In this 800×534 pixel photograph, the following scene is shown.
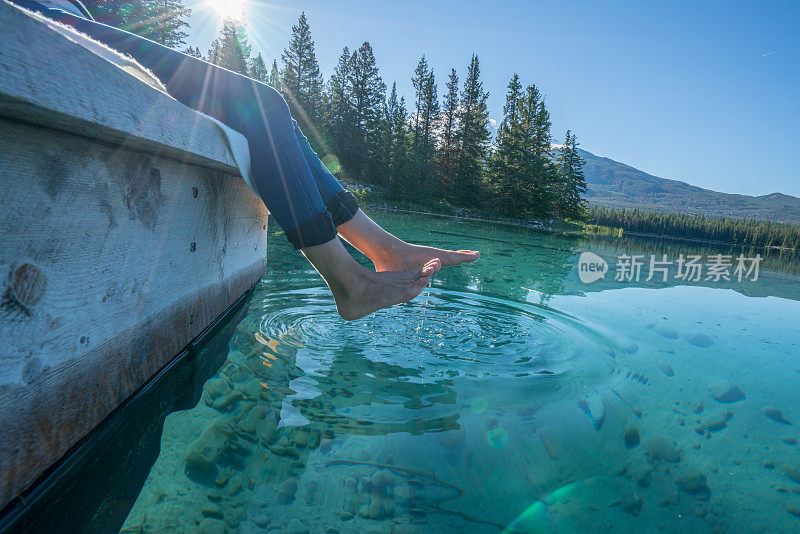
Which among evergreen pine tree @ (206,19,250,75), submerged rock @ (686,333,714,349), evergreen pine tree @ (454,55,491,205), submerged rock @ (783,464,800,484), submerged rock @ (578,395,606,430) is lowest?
submerged rock @ (783,464,800,484)

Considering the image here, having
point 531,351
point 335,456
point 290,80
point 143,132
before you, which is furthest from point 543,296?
point 290,80

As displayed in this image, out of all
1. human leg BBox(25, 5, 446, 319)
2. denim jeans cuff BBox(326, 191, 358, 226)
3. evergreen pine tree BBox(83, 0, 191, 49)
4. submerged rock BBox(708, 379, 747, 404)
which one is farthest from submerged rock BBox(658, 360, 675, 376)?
evergreen pine tree BBox(83, 0, 191, 49)

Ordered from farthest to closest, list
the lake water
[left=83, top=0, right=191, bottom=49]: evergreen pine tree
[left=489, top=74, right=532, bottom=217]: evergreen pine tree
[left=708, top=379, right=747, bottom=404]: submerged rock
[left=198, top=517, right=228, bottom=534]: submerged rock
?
1. [left=489, top=74, right=532, bottom=217]: evergreen pine tree
2. [left=83, top=0, right=191, bottom=49]: evergreen pine tree
3. [left=708, top=379, right=747, bottom=404]: submerged rock
4. the lake water
5. [left=198, top=517, right=228, bottom=534]: submerged rock

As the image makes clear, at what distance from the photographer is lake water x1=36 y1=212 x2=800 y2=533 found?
83cm

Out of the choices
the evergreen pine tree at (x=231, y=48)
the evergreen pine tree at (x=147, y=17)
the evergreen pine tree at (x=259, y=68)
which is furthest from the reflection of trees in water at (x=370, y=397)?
the evergreen pine tree at (x=259, y=68)

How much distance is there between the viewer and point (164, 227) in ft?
3.89

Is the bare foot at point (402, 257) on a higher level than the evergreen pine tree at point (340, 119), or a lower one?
lower

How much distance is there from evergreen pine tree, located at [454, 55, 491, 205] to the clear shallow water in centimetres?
2758

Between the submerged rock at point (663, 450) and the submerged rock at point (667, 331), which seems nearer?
the submerged rock at point (663, 450)

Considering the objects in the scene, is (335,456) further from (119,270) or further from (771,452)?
(771,452)

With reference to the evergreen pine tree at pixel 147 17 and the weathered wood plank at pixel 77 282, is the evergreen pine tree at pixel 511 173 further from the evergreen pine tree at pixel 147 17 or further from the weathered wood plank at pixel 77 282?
the weathered wood plank at pixel 77 282

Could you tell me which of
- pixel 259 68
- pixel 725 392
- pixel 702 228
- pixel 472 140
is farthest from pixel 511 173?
pixel 702 228

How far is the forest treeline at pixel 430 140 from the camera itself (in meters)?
26.0

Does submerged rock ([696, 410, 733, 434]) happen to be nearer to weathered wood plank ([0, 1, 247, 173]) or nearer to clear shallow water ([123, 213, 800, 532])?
clear shallow water ([123, 213, 800, 532])
